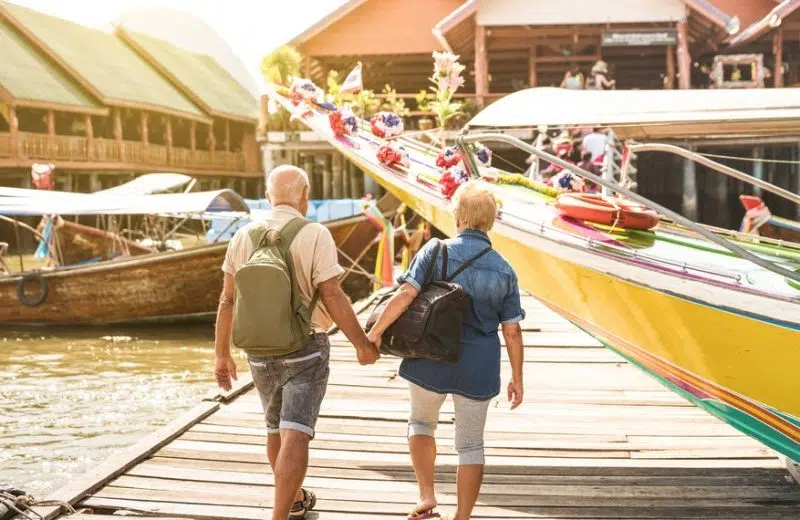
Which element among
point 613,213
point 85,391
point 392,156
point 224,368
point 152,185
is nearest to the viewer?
point 224,368

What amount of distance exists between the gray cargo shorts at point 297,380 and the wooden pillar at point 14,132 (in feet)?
89.5

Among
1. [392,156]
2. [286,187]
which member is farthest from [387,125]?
[286,187]

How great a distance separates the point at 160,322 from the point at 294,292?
1188cm

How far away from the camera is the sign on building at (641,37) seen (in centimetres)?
2142

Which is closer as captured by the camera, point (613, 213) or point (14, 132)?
point (613, 213)

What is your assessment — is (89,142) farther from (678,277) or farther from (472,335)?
(472,335)

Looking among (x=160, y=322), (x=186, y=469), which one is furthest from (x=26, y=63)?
(x=186, y=469)

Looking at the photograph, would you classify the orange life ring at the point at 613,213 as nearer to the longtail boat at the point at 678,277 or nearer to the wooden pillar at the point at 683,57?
the longtail boat at the point at 678,277

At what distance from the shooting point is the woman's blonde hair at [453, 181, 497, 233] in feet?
12.1

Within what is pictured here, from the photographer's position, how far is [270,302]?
3.52 meters

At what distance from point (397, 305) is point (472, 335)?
1.04 ft

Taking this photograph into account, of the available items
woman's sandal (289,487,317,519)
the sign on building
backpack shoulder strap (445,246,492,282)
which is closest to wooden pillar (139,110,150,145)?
the sign on building

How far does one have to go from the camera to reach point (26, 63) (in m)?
30.1

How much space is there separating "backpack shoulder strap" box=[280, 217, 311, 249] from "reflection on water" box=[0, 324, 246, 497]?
4.07 metres
